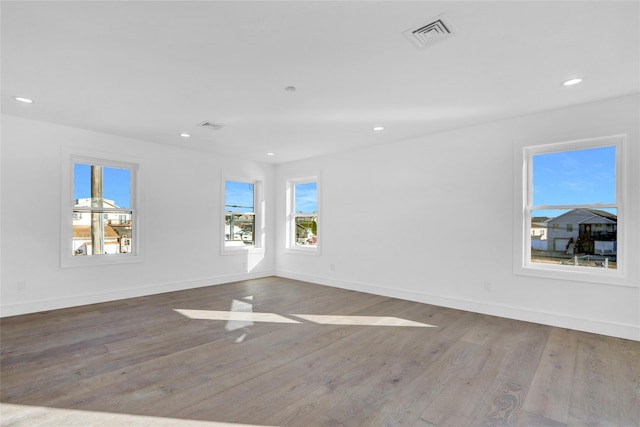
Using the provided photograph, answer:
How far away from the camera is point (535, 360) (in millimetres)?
2650

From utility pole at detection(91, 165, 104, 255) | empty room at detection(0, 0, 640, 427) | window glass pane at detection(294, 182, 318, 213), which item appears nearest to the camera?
empty room at detection(0, 0, 640, 427)

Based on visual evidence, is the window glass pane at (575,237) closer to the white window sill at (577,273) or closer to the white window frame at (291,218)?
the white window sill at (577,273)

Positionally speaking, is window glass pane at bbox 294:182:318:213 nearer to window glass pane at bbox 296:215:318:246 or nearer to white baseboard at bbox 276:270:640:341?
window glass pane at bbox 296:215:318:246

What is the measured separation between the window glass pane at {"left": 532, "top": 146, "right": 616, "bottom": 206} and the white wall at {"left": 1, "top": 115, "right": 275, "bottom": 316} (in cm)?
476

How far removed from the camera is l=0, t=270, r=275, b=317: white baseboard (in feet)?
12.6

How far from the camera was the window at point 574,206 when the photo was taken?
131 inches

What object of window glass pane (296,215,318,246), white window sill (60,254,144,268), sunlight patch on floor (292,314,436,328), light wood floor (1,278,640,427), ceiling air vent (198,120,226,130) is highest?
ceiling air vent (198,120,226,130)

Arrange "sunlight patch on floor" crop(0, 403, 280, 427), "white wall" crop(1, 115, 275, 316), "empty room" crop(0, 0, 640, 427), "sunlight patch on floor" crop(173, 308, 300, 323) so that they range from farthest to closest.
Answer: "white wall" crop(1, 115, 275, 316), "sunlight patch on floor" crop(173, 308, 300, 323), "empty room" crop(0, 0, 640, 427), "sunlight patch on floor" crop(0, 403, 280, 427)

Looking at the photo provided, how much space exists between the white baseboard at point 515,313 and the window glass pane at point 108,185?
375 cm

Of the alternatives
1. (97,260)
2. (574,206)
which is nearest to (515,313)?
(574,206)

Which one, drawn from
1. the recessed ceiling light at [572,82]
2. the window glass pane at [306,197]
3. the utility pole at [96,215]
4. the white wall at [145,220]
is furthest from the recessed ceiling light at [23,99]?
the recessed ceiling light at [572,82]

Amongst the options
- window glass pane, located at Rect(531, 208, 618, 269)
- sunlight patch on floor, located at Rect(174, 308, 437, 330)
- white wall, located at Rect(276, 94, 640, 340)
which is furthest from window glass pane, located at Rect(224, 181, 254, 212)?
window glass pane, located at Rect(531, 208, 618, 269)

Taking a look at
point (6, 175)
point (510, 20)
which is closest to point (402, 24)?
point (510, 20)

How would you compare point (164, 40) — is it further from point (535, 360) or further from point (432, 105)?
point (535, 360)
